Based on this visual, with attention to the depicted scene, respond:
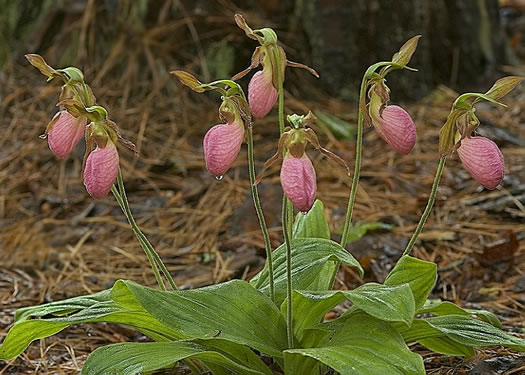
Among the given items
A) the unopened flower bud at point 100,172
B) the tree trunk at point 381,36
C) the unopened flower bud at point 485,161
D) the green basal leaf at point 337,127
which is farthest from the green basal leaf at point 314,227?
the tree trunk at point 381,36

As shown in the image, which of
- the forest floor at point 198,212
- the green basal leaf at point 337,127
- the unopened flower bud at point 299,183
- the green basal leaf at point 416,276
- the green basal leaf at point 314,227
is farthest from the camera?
the green basal leaf at point 337,127

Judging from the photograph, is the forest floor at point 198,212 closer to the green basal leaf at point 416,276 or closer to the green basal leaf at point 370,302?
the green basal leaf at point 416,276

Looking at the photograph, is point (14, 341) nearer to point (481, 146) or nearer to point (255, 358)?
point (255, 358)

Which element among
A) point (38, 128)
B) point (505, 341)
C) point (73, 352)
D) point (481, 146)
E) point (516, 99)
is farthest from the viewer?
point (516, 99)

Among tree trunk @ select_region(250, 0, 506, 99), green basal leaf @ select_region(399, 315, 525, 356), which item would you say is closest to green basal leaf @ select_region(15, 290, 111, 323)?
green basal leaf @ select_region(399, 315, 525, 356)

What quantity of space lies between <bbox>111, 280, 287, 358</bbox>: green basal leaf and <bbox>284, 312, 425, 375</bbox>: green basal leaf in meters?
0.07

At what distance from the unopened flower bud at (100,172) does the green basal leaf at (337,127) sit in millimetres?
2225

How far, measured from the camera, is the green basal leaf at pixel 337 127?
140 inches

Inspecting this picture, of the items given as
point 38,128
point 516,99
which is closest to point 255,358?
point 38,128

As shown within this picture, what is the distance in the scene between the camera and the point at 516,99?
4266 millimetres

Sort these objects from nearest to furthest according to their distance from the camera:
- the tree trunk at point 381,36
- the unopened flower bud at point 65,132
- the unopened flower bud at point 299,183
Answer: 1. the unopened flower bud at point 299,183
2. the unopened flower bud at point 65,132
3. the tree trunk at point 381,36

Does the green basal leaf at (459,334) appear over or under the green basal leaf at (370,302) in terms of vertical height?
under

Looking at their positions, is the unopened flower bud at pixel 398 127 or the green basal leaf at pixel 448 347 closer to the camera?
the unopened flower bud at pixel 398 127

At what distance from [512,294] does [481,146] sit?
1019 millimetres
